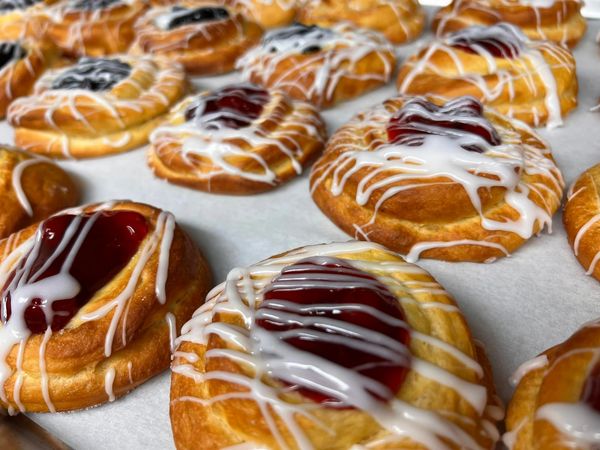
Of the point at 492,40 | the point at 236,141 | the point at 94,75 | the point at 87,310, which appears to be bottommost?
the point at 87,310

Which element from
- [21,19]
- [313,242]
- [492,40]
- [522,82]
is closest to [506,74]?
[522,82]

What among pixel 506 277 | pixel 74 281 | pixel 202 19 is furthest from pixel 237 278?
pixel 202 19

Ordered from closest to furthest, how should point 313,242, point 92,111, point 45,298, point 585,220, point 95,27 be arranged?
point 45,298, point 585,220, point 313,242, point 92,111, point 95,27

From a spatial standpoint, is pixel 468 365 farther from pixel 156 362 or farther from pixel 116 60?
pixel 116 60

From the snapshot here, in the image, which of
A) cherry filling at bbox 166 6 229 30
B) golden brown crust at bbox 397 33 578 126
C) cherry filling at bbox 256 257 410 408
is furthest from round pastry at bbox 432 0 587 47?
cherry filling at bbox 256 257 410 408

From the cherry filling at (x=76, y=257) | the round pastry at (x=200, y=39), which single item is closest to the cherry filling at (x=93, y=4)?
the round pastry at (x=200, y=39)

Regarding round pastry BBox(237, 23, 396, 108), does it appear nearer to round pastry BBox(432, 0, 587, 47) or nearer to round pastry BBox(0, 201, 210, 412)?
round pastry BBox(432, 0, 587, 47)

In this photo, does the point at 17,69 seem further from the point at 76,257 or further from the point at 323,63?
the point at 76,257
